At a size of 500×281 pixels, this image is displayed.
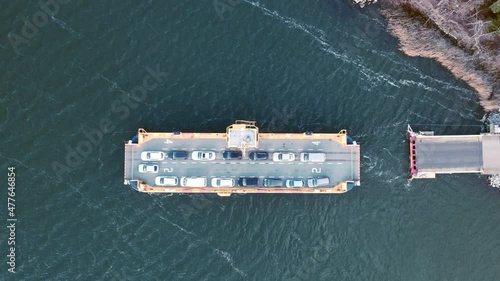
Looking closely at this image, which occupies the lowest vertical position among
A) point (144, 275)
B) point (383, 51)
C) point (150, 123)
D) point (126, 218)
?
point (144, 275)

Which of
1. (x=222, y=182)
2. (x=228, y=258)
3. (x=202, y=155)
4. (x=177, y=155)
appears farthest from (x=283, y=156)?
(x=228, y=258)

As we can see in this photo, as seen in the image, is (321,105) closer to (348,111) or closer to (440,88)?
(348,111)

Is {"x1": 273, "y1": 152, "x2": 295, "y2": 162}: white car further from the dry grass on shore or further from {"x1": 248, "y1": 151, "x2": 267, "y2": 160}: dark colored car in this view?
the dry grass on shore

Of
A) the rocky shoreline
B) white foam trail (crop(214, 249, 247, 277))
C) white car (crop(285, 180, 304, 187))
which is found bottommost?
white foam trail (crop(214, 249, 247, 277))

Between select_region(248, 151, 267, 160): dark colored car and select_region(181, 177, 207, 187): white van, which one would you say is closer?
select_region(181, 177, 207, 187): white van

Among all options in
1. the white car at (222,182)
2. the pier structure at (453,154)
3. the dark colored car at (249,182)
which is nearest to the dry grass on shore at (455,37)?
the pier structure at (453,154)

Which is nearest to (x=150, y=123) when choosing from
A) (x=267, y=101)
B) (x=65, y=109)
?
(x=65, y=109)

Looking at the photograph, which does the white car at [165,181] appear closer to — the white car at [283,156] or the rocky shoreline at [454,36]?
the white car at [283,156]

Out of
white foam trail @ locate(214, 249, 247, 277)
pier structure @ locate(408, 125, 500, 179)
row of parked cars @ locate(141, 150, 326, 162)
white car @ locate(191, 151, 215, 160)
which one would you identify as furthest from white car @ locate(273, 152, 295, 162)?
pier structure @ locate(408, 125, 500, 179)
